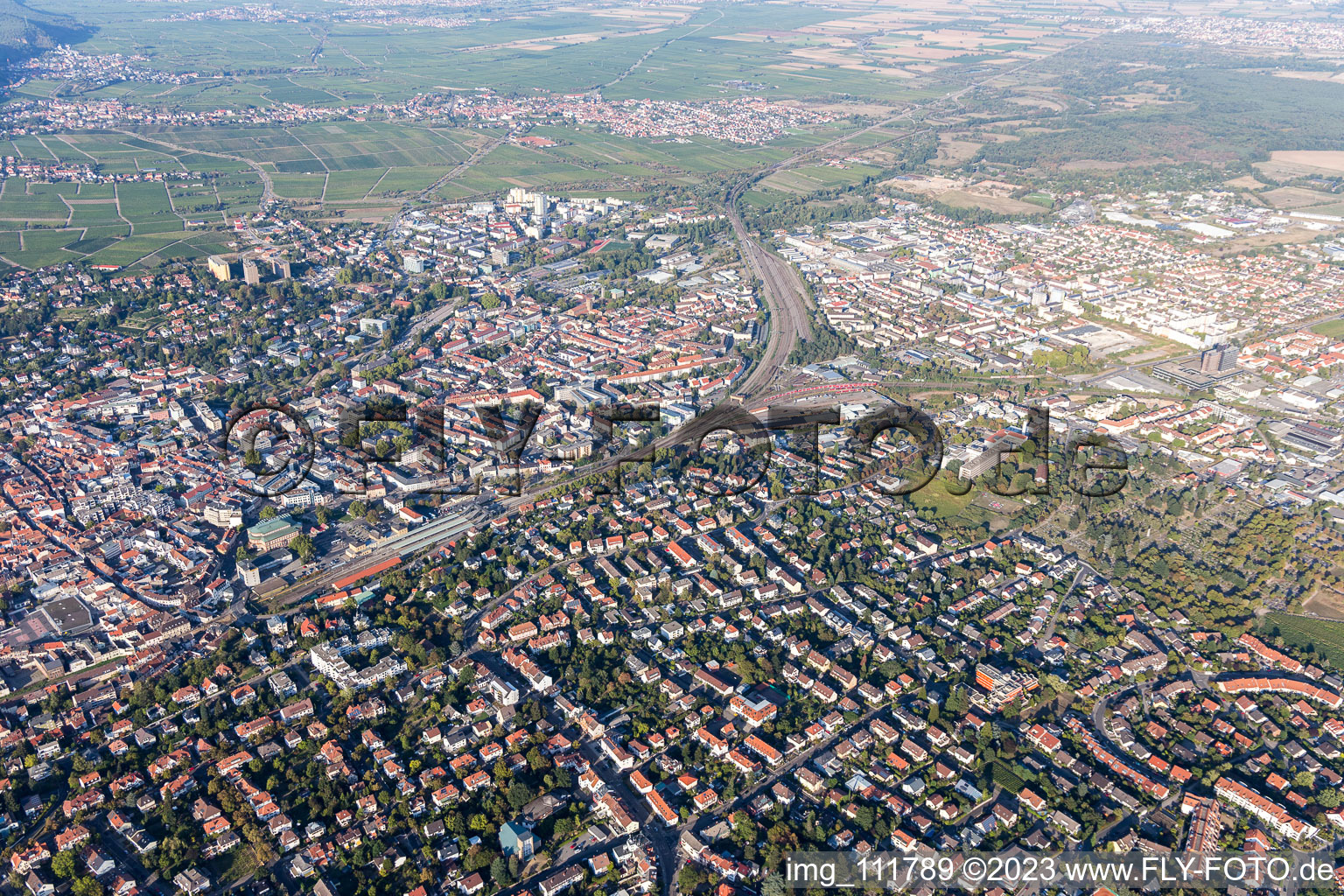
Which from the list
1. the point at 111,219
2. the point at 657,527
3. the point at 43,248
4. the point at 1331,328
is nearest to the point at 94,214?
the point at 111,219

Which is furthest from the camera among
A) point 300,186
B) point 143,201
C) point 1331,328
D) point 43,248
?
point 300,186

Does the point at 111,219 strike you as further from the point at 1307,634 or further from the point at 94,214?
the point at 1307,634

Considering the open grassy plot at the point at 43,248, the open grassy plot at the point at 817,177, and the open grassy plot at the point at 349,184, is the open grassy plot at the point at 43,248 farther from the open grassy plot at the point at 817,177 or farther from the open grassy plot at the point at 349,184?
the open grassy plot at the point at 817,177

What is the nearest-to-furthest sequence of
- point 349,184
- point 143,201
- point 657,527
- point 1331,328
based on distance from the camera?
point 657,527
point 1331,328
point 143,201
point 349,184

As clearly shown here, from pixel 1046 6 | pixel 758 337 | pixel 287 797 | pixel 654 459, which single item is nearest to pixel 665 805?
pixel 287 797

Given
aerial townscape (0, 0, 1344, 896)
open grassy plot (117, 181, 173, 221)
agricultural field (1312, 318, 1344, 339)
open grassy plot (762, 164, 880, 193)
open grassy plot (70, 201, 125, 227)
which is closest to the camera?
aerial townscape (0, 0, 1344, 896)

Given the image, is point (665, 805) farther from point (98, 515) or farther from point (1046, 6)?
point (1046, 6)

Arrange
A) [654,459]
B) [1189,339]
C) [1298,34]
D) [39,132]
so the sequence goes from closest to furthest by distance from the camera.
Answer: [654,459]
[1189,339]
[39,132]
[1298,34]

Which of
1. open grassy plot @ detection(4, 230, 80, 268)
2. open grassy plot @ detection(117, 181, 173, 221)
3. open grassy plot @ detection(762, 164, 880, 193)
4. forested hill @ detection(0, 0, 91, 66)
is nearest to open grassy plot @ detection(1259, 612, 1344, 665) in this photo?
open grassy plot @ detection(762, 164, 880, 193)

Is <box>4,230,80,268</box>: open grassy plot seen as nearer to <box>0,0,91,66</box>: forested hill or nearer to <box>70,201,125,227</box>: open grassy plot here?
<box>70,201,125,227</box>: open grassy plot
